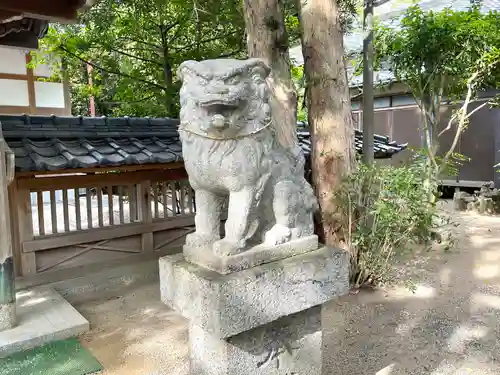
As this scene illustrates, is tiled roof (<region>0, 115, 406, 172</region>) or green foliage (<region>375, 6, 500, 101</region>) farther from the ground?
green foliage (<region>375, 6, 500, 101</region>)

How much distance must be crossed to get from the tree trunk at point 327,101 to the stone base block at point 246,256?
2.99 m

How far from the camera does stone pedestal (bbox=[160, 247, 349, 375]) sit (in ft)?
7.00

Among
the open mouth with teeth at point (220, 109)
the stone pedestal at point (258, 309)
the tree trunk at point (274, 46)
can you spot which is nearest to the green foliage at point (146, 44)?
the tree trunk at point (274, 46)

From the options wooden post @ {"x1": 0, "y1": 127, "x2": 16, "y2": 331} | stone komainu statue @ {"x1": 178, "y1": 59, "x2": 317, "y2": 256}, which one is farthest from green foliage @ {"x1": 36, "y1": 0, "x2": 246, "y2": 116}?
stone komainu statue @ {"x1": 178, "y1": 59, "x2": 317, "y2": 256}

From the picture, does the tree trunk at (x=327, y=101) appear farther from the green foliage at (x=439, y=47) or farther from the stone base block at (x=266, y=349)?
the green foliage at (x=439, y=47)

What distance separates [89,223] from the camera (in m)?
6.10

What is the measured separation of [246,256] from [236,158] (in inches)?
20.5

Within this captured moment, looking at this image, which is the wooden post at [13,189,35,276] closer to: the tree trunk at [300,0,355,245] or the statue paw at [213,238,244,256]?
the tree trunk at [300,0,355,245]

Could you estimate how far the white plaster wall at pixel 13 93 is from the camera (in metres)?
12.5

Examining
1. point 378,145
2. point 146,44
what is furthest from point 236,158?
point 146,44

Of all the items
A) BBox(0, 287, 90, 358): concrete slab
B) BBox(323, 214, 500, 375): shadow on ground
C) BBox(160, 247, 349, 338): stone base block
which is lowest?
BBox(323, 214, 500, 375): shadow on ground

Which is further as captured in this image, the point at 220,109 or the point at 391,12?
the point at 391,12

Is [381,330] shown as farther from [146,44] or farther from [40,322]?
[146,44]

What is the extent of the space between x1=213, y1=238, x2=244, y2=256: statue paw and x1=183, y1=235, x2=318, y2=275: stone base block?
0.07 ft
